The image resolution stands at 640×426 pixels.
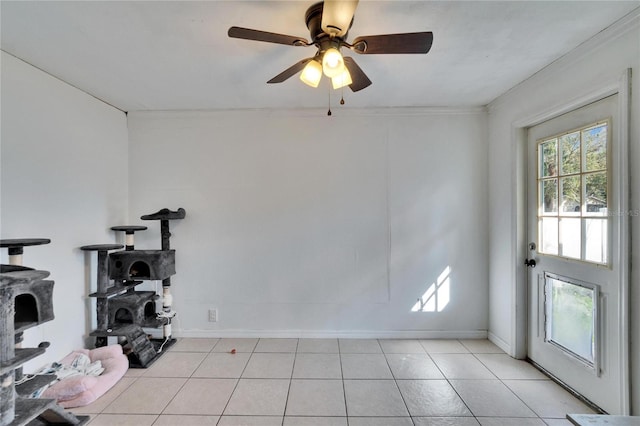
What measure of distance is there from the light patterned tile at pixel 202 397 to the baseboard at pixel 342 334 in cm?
75

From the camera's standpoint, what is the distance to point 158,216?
8.77ft

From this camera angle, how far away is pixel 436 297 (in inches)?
116

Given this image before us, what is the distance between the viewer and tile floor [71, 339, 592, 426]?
6.02ft

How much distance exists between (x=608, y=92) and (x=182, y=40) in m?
2.70

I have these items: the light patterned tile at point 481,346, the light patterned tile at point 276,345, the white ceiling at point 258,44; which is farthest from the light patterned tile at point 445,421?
the white ceiling at point 258,44

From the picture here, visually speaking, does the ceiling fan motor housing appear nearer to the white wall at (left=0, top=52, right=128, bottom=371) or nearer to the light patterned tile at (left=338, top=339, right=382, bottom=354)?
the white wall at (left=0, top=52, right=128, bottom=371)

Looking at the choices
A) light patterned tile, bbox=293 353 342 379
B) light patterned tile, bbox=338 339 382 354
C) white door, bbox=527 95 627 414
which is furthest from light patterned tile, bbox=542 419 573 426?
light patterned tile, bbox=293 353 342 379

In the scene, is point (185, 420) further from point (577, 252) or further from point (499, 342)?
point (577, 252)

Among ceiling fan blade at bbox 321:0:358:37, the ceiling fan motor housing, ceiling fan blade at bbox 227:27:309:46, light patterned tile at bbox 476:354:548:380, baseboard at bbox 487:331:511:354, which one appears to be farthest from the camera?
baseboard at bbox 487:331:511:354

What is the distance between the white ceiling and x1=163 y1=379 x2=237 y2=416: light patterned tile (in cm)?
244

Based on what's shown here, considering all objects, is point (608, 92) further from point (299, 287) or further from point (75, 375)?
point (75, 375)

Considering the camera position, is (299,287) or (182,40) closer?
(182,40)

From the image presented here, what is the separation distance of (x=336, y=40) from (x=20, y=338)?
2572 mm

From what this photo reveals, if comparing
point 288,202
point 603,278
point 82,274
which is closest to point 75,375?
point 82,274
